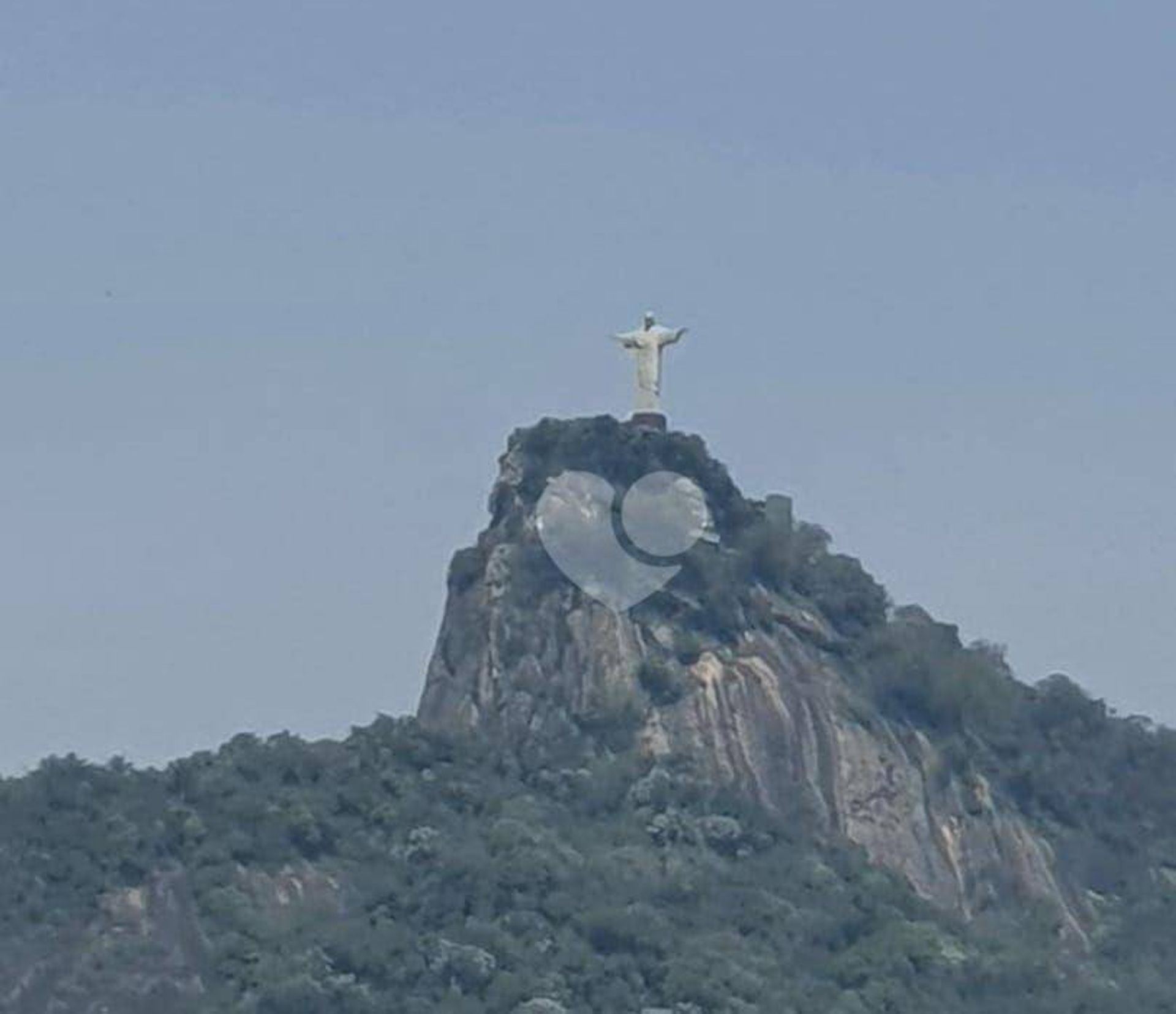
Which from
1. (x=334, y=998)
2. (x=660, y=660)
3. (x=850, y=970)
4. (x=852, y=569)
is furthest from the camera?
(x=852, y=569)

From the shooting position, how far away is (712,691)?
166625 millimetres

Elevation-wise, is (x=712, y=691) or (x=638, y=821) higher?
(x=712, y=691)

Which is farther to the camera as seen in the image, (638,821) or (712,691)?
(712,691)

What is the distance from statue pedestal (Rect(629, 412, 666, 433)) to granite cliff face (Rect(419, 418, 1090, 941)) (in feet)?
0.95

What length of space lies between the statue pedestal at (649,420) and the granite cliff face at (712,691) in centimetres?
29

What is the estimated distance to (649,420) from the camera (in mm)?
172125

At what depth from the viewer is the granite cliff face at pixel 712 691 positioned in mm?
166000

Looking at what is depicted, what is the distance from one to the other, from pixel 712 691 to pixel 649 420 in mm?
10030

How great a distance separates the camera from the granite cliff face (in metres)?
166

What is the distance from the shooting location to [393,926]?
152 meters

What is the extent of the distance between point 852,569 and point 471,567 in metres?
14.0

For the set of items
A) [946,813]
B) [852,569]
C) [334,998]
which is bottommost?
[334,998]

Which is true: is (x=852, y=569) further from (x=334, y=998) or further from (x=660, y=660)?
(x=334, y=998)

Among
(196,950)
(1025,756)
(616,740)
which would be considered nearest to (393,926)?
(196,950)
